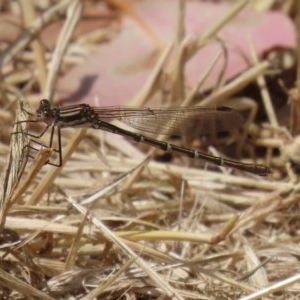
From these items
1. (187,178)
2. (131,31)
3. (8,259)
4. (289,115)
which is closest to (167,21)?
(131,31)

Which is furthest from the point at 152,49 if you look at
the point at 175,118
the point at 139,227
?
the point at 139,227

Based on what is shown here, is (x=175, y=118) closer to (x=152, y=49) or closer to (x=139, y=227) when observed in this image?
(x=139, y=227)

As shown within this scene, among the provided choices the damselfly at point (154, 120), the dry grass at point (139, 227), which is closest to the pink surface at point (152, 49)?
the dry grass at point (139, 227)

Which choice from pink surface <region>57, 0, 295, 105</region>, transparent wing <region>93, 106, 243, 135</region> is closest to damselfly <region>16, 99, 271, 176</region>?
transparent wing <region>93, 106, 243, 135</region>

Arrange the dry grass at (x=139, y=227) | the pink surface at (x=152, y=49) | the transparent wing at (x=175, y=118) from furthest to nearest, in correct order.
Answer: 1. the pink surface at (x=152, y=49)
2. the transparent wing at (x=175, y=118)
3. the dry grass at (x=139, y=227)

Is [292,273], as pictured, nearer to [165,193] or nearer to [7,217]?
[165,193]

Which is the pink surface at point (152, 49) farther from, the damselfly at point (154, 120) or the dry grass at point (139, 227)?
the damselfly at point (154, 120)
